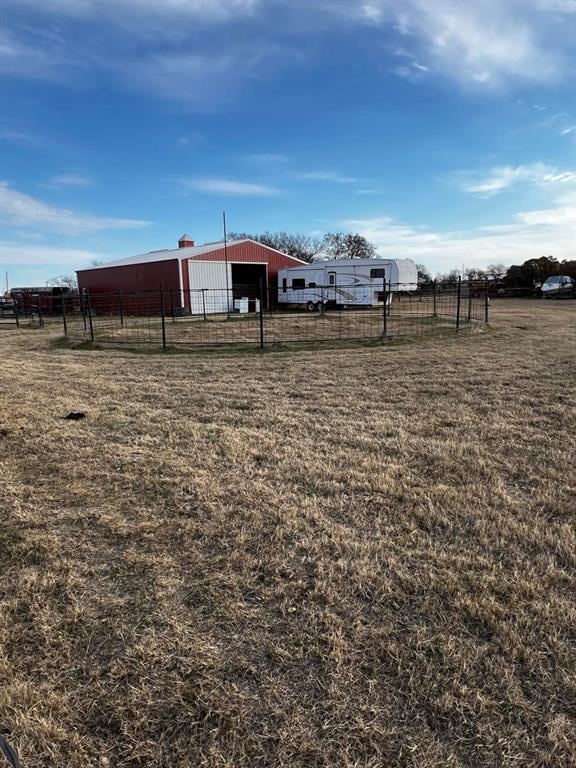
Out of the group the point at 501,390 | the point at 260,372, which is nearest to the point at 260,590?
the point at 501,390

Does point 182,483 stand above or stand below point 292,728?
above

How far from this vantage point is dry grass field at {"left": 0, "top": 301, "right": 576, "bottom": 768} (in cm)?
141

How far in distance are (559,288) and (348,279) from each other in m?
16.4

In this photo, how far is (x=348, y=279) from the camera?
22531 mm

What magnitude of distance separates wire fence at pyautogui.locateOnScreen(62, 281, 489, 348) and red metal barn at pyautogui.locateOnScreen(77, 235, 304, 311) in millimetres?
405

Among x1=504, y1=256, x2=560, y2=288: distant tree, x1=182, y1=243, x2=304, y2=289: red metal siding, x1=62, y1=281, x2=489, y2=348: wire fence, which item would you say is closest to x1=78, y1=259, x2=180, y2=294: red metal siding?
x1=62, y1=281, x2=489, y2=348: wire fence

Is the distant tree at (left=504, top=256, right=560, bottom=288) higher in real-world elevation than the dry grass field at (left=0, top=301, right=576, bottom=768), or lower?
higher

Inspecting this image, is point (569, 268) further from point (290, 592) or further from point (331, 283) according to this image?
point (290, 592)

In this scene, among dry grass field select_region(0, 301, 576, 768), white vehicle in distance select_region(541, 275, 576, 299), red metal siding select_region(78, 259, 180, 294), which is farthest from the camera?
white vehicle in distance select_region(541, 275, 576, 299)

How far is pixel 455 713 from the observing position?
146 cm

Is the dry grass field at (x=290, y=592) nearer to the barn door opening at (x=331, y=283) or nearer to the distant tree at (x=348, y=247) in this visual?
the barn door opening at (x=331, y=283)

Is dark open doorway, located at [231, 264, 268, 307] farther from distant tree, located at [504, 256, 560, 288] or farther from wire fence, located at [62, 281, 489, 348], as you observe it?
distant tree, located at [504, 256, 560, 288]

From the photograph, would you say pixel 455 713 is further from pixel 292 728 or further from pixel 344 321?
pixel 344 321

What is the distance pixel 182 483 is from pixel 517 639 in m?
2.05
